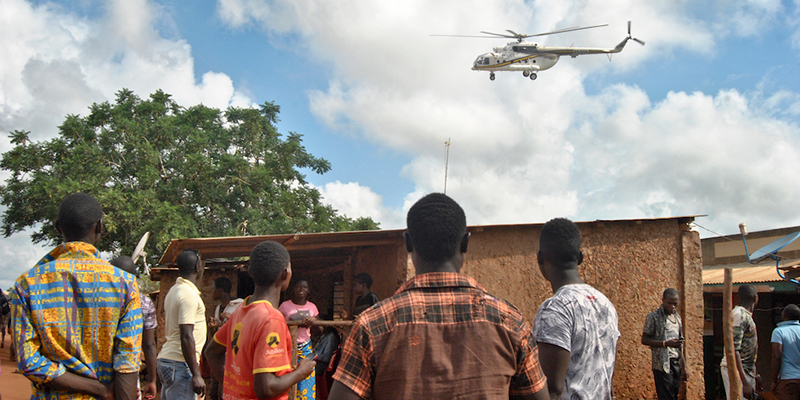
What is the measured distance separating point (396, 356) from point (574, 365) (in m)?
1.27

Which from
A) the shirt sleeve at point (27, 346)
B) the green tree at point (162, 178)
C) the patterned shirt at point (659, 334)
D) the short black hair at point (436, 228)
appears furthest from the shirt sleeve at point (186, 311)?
the green tree at point (162, 178)

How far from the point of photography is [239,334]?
2.68 metres

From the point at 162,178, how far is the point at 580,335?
19429mm

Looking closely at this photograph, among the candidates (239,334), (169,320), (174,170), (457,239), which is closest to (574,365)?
(457,239)

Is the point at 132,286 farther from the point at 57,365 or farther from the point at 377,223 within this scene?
the point at 377,223

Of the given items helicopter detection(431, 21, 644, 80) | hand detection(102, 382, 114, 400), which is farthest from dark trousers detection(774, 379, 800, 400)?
helicopter detection(431, 21, 644, 80)

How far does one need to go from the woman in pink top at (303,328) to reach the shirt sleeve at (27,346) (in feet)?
6.84

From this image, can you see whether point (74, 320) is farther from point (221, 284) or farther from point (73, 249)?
point (221, 284)

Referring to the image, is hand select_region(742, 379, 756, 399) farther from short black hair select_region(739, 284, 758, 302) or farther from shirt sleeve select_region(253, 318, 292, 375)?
shirt sleeve select_region(253, 318, 292, 375)

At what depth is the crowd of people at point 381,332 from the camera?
1.60m

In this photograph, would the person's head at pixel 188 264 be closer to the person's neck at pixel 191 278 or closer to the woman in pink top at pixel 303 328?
the person's neck at pixel 191 278

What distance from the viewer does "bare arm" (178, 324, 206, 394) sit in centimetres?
402

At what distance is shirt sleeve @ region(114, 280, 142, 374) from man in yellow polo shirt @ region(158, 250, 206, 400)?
1.70 metres

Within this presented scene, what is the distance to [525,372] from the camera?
5.58 feet
